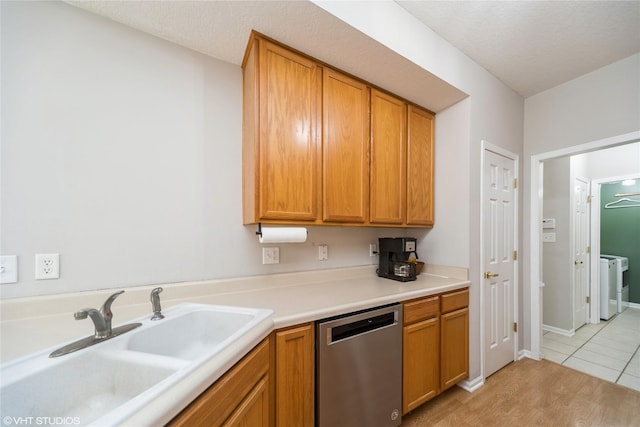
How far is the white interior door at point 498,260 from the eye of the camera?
2199 millimetres

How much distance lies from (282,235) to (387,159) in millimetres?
1048

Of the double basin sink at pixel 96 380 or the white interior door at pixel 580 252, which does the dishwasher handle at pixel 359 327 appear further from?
the white interior door at pixel 580 252

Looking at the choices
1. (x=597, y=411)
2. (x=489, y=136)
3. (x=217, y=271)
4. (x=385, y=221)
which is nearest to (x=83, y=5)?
(x=217, y=271)

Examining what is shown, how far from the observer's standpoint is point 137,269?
1386 mm

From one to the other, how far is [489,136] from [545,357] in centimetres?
229

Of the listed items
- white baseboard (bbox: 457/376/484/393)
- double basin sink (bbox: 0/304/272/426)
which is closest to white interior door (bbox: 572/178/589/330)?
white baseboard (bbox: 457/376/484/393)

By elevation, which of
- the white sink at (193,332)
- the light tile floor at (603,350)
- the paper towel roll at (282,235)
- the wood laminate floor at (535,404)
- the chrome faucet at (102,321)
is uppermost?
the paper towel roll at (282,235)

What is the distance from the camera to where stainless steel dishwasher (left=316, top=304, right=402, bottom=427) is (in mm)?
1274

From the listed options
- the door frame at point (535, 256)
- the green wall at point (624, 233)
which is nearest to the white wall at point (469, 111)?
the door frame at point (535, 256)

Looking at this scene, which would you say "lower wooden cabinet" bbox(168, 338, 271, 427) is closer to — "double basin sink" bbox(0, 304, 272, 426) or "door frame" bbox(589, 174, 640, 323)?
"double basin sink" bbox(0, 304, 272, 426)

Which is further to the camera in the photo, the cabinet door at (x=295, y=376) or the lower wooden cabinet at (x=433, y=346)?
the lower wooden cabinet at (x=433, y=346)

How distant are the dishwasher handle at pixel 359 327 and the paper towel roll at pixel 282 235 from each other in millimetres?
565

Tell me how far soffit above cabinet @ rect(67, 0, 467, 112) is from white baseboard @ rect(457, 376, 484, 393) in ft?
7.87

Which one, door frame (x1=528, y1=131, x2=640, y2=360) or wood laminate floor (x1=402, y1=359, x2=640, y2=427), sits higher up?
door frame (x1=528, y1=131, x2=640, y2=360)
